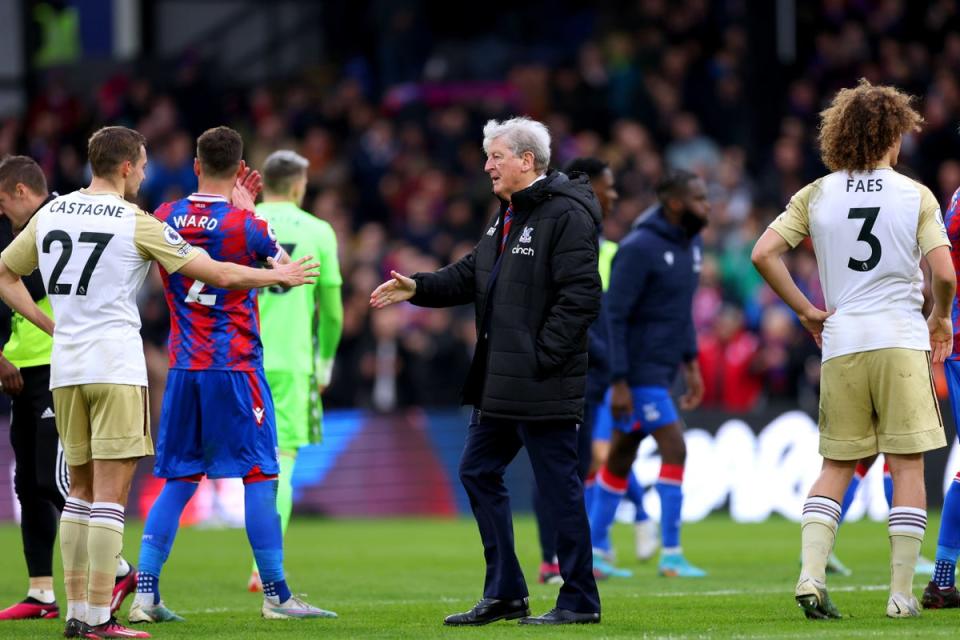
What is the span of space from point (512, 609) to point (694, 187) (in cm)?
402

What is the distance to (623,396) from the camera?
11086mm

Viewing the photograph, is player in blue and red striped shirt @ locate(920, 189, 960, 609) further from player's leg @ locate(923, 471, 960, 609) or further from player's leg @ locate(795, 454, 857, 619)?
player's leg @ locate(795, 454, 857, 619)

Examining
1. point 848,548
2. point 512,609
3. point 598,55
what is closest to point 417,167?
point 598,55

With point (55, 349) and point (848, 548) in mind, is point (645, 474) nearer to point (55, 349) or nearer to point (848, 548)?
point (848, 548)

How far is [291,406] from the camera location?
10.5 m

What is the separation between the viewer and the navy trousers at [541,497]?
799cm

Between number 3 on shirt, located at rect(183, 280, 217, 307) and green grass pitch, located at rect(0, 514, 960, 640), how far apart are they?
1.61 metres

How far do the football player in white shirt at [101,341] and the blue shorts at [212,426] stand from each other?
62cm

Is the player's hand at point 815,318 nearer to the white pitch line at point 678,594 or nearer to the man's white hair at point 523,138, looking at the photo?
the man's white hair at point 523,138

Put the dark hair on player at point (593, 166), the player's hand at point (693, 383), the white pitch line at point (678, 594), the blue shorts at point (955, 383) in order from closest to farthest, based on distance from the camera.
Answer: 1. the blue shorts at point (955, 383)
2. the white pitch line at point (678, 594)
3. the dark hair on player at point (593, 166)
4. the player's hand at point (693, 383)

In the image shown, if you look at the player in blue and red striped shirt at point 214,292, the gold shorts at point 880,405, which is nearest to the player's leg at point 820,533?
the gold shorts at point 880,405

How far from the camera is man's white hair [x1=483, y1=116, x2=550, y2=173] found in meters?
8.21

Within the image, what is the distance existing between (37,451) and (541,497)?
9.12 feet

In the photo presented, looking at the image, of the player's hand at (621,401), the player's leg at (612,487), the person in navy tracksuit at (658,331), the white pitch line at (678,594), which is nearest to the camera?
the white pitch line at (678,594)
